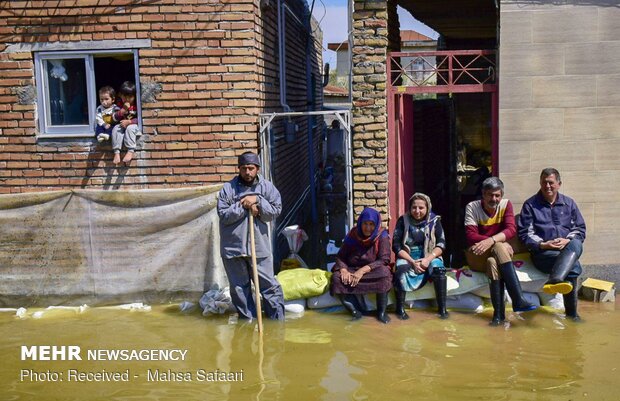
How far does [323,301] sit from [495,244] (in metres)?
1.89

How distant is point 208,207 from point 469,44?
31.2 feet

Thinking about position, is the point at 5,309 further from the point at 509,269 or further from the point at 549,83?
the point at 549,83

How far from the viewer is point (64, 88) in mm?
8547

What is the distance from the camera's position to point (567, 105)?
7.99 metres

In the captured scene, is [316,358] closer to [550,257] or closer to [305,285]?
[305,285]

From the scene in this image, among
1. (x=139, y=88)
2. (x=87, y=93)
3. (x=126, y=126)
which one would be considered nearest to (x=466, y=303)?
(x=126, y=126)

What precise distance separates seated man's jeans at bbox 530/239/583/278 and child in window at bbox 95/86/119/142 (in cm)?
486

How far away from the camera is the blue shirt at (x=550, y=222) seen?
7414 mm

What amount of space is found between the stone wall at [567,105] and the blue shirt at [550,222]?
2.06 feet

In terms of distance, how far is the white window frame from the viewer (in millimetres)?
8305

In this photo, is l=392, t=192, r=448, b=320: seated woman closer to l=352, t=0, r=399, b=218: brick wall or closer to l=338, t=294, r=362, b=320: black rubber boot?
l=338, t=294, r=362, b=320: black rubber boot

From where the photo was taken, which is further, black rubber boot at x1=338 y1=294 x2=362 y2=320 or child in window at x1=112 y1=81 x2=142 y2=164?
child in window at x1=112 y1=81 x2=142 y2=164

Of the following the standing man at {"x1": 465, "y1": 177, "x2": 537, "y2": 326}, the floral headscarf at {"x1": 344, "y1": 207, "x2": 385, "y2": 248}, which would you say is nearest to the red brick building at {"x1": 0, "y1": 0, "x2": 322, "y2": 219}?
the floral headscarf at {"x1": 344, "y1": 207, "x2": 385, "y2": 248}

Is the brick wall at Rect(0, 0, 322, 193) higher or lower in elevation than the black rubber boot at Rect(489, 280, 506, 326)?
higher
